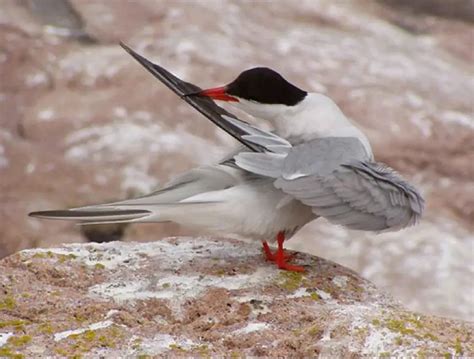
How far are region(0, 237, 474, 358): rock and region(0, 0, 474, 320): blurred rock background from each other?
296cm

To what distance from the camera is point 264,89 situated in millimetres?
4953

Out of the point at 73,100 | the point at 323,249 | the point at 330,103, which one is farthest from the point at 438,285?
the point at 73,100

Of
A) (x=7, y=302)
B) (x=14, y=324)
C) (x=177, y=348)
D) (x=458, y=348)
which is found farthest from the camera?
(x=7, y=302)

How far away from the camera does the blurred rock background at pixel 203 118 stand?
777 cm

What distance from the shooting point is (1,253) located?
7.80m

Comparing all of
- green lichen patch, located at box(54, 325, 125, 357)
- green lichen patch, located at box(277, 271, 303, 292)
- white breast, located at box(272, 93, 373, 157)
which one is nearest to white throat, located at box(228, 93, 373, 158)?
white breast, located at box(272, 93, 373, 157)

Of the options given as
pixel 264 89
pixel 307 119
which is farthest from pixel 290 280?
pixel 264 89

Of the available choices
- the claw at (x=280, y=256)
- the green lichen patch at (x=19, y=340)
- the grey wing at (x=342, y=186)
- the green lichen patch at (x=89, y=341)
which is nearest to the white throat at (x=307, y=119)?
the grey wing at (x=342, y=186)

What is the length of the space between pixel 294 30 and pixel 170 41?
54.4 inches

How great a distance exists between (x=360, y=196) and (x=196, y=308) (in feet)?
2.92

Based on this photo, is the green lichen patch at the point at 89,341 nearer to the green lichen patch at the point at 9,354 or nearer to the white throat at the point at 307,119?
the green lichen patch at the point at 9,354

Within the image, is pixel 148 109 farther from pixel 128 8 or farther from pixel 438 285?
pixel 438 285

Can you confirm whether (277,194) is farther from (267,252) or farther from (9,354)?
(9,354)

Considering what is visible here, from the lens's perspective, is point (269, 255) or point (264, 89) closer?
point (269, 255)
